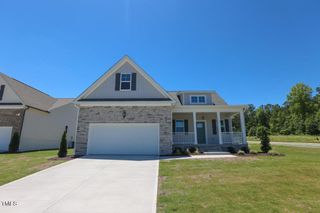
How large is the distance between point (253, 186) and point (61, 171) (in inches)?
286

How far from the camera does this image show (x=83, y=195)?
15.8 feet

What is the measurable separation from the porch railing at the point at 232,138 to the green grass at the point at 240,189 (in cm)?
673

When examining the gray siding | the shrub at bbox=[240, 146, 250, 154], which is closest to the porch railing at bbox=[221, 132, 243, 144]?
the shrub at bbox=[240, 146, 250, 154]

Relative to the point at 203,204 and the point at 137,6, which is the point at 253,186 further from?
the point at 137,6

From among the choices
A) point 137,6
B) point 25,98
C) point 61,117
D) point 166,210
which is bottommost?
point 166,210

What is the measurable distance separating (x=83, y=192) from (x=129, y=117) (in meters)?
7.79

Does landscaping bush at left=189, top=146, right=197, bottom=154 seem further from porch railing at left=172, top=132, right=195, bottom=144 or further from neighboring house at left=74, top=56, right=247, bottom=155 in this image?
porch railing at left=172, top=132, right=195, bottom=144

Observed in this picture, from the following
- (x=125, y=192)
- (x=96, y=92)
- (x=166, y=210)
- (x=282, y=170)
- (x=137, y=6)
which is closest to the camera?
(x=166, y=210)

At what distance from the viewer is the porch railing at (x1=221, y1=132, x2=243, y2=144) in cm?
1431

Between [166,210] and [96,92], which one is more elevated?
[96,92]

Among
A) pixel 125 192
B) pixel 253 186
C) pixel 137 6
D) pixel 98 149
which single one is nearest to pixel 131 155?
pixel 98 149

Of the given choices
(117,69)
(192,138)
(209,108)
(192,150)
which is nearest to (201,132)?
(192,138)

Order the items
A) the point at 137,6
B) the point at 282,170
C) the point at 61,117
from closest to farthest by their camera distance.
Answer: the point at 282,170
the point at 137,6
the point at 61,117

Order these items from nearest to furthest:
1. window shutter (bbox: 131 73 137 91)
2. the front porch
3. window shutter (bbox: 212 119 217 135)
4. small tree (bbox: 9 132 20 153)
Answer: window shutter (bbox: 131 73 137 91), the front porch, small tree (bbox: 9 132 20 153), window shutter (bbox: 212 119 217 135)
